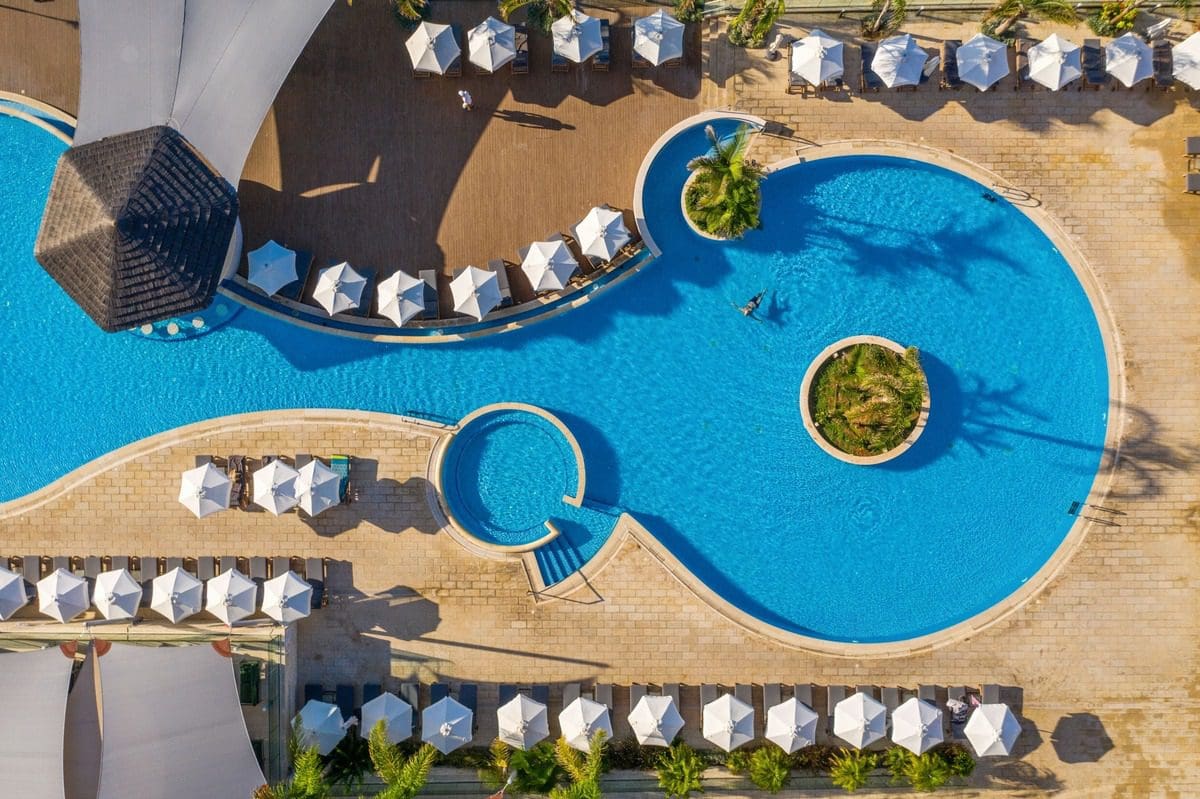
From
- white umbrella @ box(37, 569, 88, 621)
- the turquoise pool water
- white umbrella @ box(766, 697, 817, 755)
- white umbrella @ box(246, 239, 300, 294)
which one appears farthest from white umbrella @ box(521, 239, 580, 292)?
white umbrella @ box(37, 569, 88, 621)

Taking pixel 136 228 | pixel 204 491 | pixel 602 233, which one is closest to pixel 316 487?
pixel 204 491

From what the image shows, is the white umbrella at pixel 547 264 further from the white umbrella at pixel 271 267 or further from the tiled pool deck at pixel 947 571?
the white umbrella at pixel 271 267

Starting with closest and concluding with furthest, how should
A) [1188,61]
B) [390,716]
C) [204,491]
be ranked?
[204,491]
[390,716]
[1188,61]

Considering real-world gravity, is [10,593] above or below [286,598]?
above

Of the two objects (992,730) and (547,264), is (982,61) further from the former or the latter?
(992,730)

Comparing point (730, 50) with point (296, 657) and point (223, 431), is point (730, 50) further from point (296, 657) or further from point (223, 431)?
point (296, 657)

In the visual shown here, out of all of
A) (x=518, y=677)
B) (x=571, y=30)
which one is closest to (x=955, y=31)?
(x=571, y=30)
